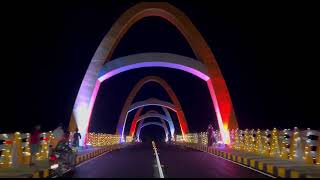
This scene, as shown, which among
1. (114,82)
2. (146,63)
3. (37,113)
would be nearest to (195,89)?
(114,82)

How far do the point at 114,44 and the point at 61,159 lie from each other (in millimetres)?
26997

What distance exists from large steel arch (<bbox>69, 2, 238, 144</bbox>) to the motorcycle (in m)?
23.5

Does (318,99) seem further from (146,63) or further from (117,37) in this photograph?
(117,37)

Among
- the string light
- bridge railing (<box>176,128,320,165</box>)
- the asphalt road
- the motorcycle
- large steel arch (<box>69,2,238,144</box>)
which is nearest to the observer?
the asphalt road

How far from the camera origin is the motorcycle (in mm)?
14188

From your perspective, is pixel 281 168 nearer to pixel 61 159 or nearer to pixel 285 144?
pixel 285 144

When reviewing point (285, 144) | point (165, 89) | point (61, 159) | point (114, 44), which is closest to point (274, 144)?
point (285, 144)

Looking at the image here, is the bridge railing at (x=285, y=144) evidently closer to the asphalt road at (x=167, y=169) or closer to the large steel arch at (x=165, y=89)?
the asphalt road at (x=167, y=169)

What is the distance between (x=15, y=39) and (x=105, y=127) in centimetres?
6145

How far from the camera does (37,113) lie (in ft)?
189

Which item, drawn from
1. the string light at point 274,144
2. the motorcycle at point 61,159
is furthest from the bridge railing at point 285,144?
the motorcycle at point 61,159

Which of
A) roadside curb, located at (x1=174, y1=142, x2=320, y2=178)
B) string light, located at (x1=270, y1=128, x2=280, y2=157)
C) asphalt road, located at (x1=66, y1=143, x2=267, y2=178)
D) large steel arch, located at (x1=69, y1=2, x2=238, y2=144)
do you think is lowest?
asphalt road, located at (x1=66, y1=143, x2=267, y2=178)

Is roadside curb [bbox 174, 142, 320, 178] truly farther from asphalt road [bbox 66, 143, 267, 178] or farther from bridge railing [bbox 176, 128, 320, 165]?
bridge railing [bbox 176, 128, 320, 165]

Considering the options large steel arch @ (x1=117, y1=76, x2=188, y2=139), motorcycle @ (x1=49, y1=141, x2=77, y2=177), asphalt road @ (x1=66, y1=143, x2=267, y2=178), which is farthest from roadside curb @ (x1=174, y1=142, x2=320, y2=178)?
large steel arch @ (x1=117, y1=76, x2=188, y2=139)
